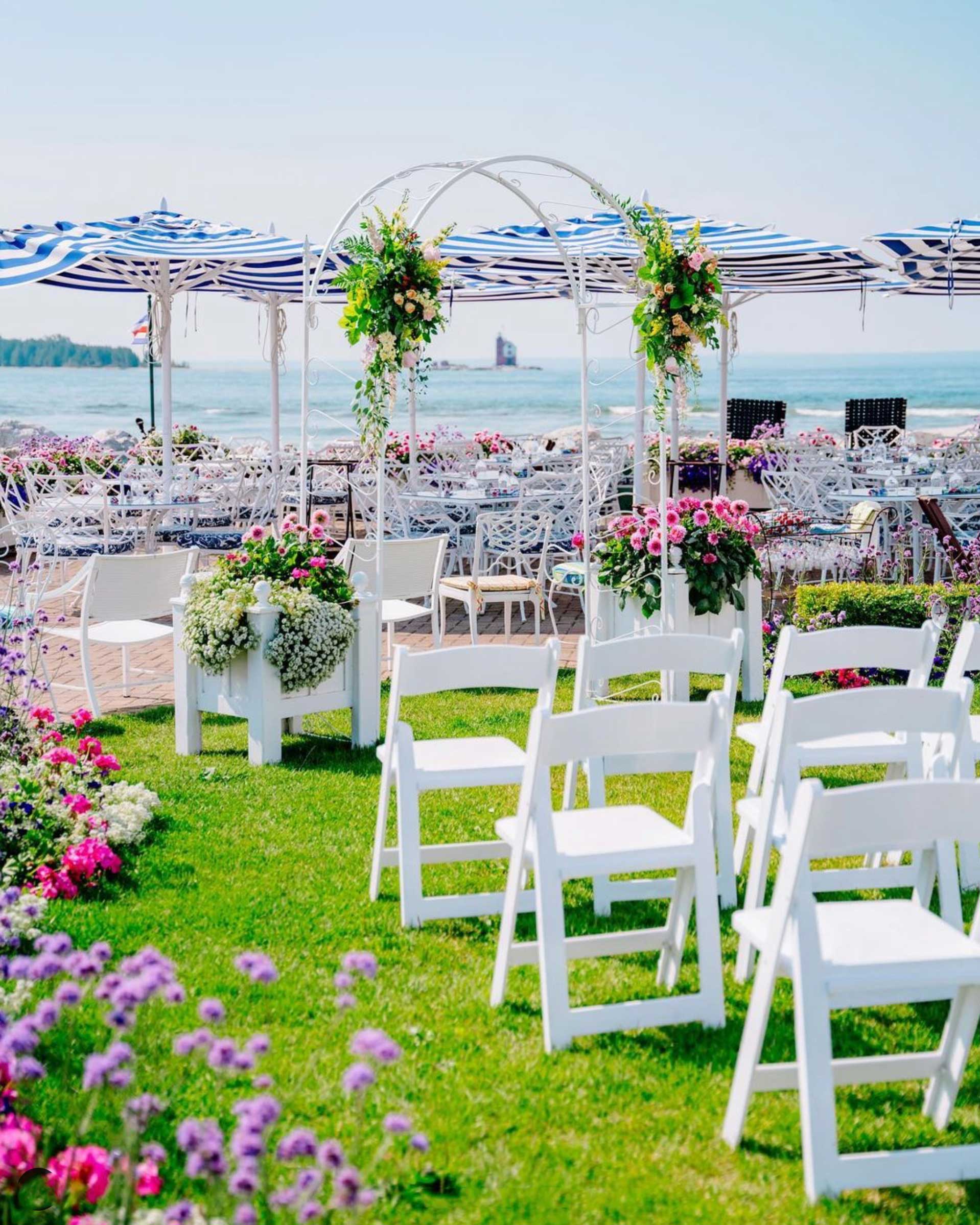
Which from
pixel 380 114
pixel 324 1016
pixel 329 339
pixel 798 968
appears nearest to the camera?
pixel 798 968

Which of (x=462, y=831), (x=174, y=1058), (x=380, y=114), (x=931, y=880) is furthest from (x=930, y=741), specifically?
(x=380, y=114)

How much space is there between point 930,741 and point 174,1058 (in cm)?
283

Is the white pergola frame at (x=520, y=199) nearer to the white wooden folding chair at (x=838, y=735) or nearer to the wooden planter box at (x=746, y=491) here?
A: the white wooden folding chair at (x=838, y=735)

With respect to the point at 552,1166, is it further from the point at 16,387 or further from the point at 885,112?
the point at 16,387

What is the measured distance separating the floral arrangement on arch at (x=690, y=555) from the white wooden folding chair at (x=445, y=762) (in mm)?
2691

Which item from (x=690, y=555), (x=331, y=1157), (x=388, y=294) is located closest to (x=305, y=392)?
(x=388, y=294)

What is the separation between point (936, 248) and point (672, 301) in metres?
4.54

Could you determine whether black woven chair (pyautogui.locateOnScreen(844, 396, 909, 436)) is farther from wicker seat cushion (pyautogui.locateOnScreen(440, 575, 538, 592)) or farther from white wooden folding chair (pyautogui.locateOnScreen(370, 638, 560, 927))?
white wooden folding chair (pyautogui.locateOnScreen(370, 638, 560, 927))

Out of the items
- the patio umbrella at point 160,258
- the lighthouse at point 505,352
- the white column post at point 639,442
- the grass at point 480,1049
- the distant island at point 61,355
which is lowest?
the grass at point 480,1049

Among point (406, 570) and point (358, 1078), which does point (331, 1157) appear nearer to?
point (358, 1078)

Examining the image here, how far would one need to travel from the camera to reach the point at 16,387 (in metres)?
65.2

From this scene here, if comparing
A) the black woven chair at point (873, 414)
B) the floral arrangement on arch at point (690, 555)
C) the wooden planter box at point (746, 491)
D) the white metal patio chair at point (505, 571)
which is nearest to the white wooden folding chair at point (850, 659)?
the floral arrangement on arch at point (690, 555)

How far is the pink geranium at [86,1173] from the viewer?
2.44 m

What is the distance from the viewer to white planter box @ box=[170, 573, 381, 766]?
611cm
